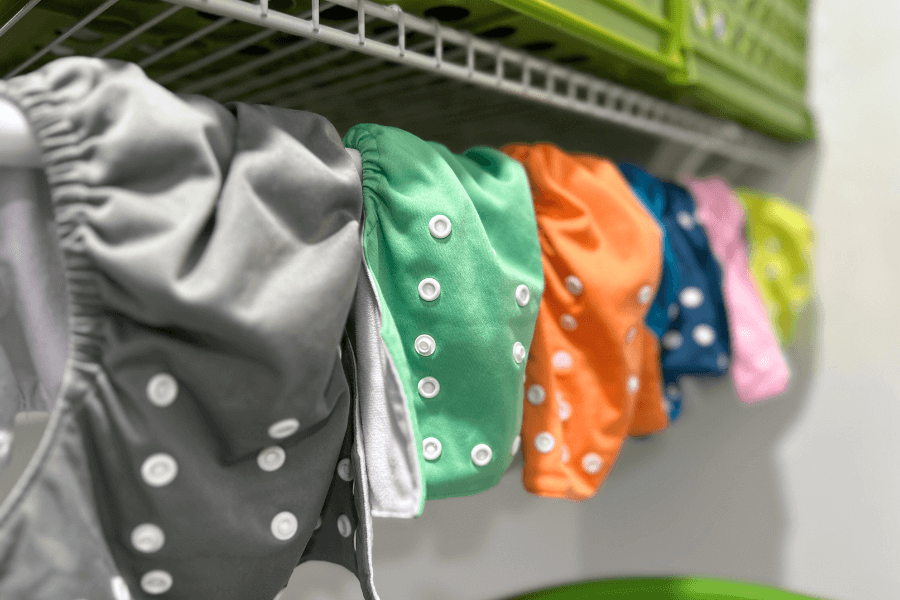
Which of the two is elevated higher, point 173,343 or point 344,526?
point 173,343

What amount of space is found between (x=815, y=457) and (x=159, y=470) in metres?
1.06

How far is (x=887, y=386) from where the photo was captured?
3.13 ft

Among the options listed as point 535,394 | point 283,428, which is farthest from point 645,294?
point 283,428

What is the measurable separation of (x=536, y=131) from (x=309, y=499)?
787 millimetres

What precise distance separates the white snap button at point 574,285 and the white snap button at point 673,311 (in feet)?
0.55

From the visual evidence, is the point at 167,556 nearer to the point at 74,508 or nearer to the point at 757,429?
the point at 74,508

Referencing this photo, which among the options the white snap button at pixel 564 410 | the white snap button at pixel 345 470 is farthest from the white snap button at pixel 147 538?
the white snap button at pixel 564 410

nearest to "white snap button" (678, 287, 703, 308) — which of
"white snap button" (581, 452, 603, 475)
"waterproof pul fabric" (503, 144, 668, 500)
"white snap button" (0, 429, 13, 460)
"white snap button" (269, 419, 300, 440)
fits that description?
"waterproof pul fabric" (503, 144, 668, 500)

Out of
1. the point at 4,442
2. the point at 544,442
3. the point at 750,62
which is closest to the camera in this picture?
the point at 4,442

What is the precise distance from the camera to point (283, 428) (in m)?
0.34

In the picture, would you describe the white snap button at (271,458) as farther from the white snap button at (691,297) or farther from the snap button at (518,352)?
the white snap button at (691,297)

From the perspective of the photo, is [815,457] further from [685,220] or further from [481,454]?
[481,454]

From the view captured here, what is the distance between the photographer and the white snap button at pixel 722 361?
706mm

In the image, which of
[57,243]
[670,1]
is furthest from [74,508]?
[670,1]
